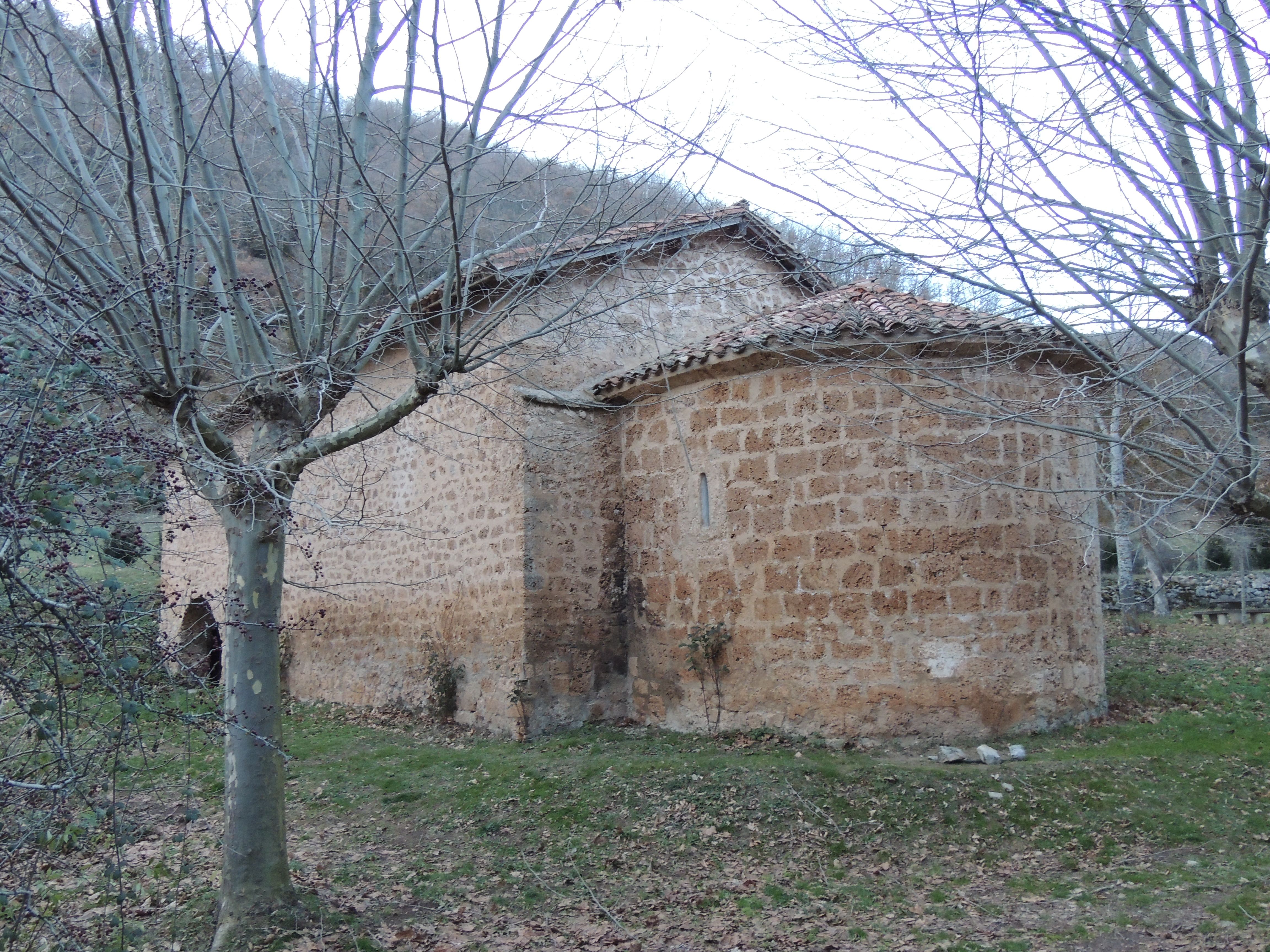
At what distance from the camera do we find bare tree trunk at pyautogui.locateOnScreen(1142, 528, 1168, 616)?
14.8 m

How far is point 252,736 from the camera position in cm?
461

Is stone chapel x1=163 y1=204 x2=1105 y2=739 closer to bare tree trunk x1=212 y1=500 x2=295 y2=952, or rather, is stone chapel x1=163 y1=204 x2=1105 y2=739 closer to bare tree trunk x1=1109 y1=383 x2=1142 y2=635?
bare tree trunk x1=212 y1=500 x2=295 y2=952

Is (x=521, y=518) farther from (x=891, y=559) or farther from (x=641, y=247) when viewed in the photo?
(x=891, y=559)

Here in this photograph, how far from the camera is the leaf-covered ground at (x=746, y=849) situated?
15.8 ft

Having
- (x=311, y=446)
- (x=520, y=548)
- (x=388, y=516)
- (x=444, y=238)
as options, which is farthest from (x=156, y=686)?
(x=388, y=516)

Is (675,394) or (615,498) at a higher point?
(675,394)

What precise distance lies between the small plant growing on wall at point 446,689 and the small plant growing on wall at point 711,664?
261 cm

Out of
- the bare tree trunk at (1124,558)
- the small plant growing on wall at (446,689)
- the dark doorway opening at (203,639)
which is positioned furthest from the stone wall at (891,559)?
the dark doorway opening at (203,639)

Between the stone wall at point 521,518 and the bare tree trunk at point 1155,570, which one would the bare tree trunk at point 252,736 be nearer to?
the stone wall at point 521,518

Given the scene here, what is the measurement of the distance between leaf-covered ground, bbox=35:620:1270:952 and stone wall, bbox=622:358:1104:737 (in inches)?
16.6

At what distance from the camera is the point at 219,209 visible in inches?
196

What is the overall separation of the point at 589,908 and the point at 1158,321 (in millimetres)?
4330

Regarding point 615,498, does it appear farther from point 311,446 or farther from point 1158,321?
point 1158,321

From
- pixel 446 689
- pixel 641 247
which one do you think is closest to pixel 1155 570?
pixel 446 689
